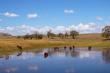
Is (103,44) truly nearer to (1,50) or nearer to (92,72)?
(1,50)

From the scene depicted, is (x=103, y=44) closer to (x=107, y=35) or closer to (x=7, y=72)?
(x=107, y=35)

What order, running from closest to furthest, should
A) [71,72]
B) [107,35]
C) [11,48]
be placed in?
1. [71,72]
2. [11,48]
3. [107,35]

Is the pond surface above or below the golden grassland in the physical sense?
below

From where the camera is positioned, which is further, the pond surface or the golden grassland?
the golden grassland

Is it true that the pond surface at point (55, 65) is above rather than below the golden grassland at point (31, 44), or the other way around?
below

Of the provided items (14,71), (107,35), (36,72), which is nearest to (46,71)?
(36,72)

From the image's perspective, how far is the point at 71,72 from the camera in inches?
1748

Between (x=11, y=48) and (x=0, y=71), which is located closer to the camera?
(x=0, y=71)

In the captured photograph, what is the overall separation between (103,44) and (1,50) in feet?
219

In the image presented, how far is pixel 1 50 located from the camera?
279 ft

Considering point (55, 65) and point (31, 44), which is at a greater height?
point (31, 44)

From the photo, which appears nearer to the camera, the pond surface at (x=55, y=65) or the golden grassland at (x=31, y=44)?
the pond surface at (x=55, y=65)

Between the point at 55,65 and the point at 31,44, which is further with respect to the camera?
the point at 31,44

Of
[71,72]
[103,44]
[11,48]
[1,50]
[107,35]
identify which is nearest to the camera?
[71,72]
